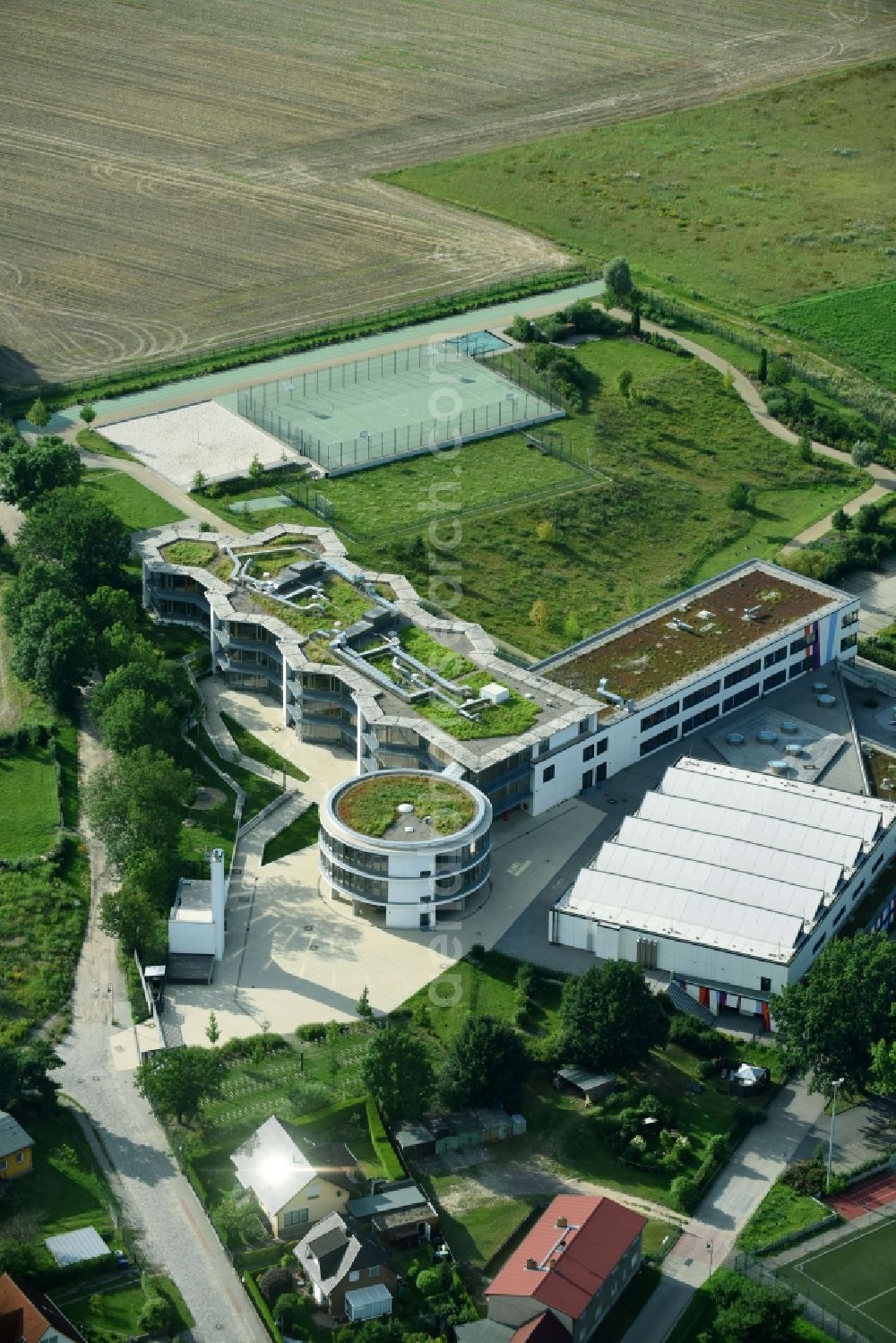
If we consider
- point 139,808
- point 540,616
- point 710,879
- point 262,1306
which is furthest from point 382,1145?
point 540,616

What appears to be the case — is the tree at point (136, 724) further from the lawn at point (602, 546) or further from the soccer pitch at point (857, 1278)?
the soccer pitch at point (857, 1278)

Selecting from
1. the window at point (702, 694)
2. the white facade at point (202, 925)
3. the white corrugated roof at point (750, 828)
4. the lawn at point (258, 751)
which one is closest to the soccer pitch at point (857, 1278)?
the white corrugated roof at point (750, 828)

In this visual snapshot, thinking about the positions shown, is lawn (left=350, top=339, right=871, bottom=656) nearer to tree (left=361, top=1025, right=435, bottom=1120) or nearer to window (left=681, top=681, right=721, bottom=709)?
window (left=681, top=681, right=721, bottom=709)

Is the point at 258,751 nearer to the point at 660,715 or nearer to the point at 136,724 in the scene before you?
the point at 136,724

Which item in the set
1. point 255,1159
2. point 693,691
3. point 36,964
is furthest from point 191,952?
point 693,691

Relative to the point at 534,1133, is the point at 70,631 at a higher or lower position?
higher

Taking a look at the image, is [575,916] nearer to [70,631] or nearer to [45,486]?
[70,631]

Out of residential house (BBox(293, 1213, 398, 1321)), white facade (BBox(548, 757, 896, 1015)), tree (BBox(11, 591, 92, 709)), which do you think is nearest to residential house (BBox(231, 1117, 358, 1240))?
residential house (BBox(293, 1213, 398, 1321))
